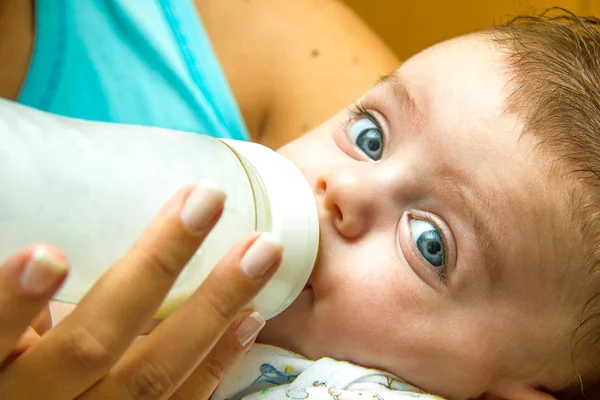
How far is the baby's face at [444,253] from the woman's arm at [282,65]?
1.51 feet

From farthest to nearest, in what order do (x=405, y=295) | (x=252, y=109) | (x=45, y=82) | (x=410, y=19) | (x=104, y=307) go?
1. (x=410, y=19)
2. (x=252, y=109)
3. (x=45, y=82)
4. (x=405, y=295)
5. (x=104, y=307)

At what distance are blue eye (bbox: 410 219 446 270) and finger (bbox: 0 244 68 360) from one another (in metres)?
0.42

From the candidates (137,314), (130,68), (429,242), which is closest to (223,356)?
(137,314)

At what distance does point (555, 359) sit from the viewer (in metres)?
0.73

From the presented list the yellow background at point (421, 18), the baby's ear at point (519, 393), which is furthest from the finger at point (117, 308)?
the yellow background at point (421, 18)

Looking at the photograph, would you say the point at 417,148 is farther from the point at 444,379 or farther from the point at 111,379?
the point at 111,379

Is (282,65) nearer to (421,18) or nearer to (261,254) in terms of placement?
(421,18)

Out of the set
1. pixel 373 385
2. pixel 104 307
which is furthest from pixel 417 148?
pixel 104 307

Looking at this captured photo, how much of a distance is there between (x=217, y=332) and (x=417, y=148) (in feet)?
1.08

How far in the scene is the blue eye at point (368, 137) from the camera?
0.75 metres

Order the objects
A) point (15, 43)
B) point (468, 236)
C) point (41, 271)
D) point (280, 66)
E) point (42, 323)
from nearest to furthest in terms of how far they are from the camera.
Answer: point (41, 271) → point (42, 323) → point (468, 236) → point (15, 43) → point (280, 66)

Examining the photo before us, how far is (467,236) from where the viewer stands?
0.69 m

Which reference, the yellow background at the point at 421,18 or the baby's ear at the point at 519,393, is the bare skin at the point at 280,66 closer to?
the yellow background at the point at 421,18

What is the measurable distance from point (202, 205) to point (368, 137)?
38cm
